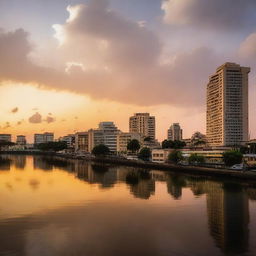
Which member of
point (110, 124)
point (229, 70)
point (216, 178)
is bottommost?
point (216, 178)

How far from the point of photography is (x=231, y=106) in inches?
3775

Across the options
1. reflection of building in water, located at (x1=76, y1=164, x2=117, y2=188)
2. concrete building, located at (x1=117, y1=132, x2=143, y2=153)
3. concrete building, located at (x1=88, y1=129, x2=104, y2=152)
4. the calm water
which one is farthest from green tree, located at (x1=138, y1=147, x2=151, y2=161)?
the calm water

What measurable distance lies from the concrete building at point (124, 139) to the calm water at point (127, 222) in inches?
3231

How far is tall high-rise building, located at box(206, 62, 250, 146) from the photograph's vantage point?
312 ft

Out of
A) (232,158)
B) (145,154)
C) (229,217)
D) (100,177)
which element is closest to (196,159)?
(232,158)

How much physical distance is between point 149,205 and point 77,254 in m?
11.7

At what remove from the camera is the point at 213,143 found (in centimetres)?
9944

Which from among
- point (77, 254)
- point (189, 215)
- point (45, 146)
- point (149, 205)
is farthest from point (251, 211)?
point (45, 146)

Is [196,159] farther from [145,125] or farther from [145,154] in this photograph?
[145,125]

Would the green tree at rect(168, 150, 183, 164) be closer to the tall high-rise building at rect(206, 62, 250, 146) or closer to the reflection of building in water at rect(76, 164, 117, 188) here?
the reflection of building in water at rect(76, 164, 117, 188)

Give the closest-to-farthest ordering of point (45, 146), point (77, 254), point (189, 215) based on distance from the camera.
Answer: point (77, 254)
point (189, 215)
point (45, 146)

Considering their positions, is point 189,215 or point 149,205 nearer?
point 189,215

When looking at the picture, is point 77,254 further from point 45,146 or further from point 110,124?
point 45,146

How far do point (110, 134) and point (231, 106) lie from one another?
5065 cm
